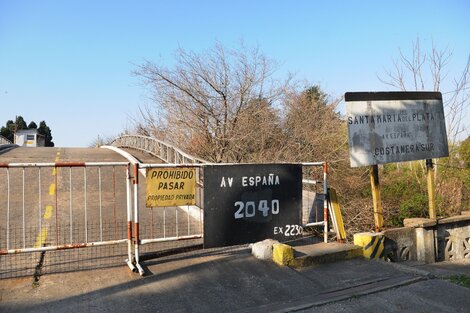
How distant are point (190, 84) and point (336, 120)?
A: 6851mm

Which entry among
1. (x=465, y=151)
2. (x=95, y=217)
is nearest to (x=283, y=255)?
(x=95, y=217)

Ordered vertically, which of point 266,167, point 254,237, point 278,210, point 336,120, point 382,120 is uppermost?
point 336,120

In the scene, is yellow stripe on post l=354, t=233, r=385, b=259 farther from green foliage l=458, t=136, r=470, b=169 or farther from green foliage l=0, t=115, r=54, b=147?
green foliage l=0, t=115, r=54, b=147

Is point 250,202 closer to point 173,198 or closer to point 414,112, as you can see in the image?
point 173,198

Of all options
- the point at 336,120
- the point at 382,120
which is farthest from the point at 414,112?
the point at 336,120

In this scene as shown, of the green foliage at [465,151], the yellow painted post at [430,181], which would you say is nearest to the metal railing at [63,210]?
the yellow painted post at [430,181]

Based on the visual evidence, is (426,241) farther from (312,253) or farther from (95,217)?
(95,217)

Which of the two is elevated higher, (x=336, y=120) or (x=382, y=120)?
(x=336, y=120)

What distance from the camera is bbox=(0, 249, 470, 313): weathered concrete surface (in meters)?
4.53

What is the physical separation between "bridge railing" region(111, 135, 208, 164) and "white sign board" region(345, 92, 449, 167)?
472cm

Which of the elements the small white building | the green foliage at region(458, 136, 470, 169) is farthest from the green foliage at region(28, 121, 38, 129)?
the green foliage at region(458, 136, 470, 169)

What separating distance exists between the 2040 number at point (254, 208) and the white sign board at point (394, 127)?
2177 millimetres

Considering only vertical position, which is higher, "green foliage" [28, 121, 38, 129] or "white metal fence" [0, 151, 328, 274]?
"green foliage" [28, 121, 38, 129]

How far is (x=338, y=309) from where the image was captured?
15.0ft
